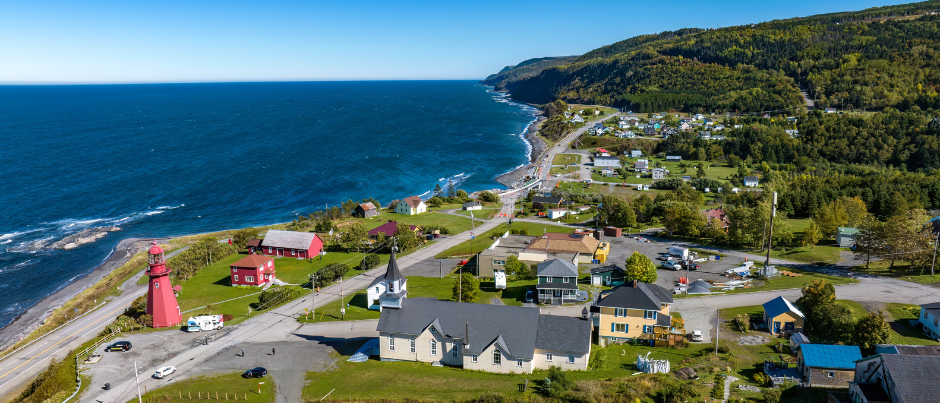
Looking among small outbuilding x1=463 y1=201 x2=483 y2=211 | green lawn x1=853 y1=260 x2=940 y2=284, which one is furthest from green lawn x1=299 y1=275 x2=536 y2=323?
small outbuilding x1=463 y1=201 x2=483 y2=211

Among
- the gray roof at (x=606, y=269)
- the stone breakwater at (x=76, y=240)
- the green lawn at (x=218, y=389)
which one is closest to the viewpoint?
the green lawn at (x=218, y=389)

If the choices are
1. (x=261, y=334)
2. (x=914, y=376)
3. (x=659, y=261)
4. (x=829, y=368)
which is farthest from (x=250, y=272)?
(x=914, y=376)

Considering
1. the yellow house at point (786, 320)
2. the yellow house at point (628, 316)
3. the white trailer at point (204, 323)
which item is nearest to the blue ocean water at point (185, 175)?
the white trailer at point (204, 323)

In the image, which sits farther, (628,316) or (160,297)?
(160,297)

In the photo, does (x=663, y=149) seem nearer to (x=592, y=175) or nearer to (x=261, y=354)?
(x=592, y=175)

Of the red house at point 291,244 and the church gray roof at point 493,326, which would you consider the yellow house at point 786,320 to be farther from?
the red house at point 291,244

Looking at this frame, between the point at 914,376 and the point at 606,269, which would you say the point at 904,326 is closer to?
the point at 914,376
